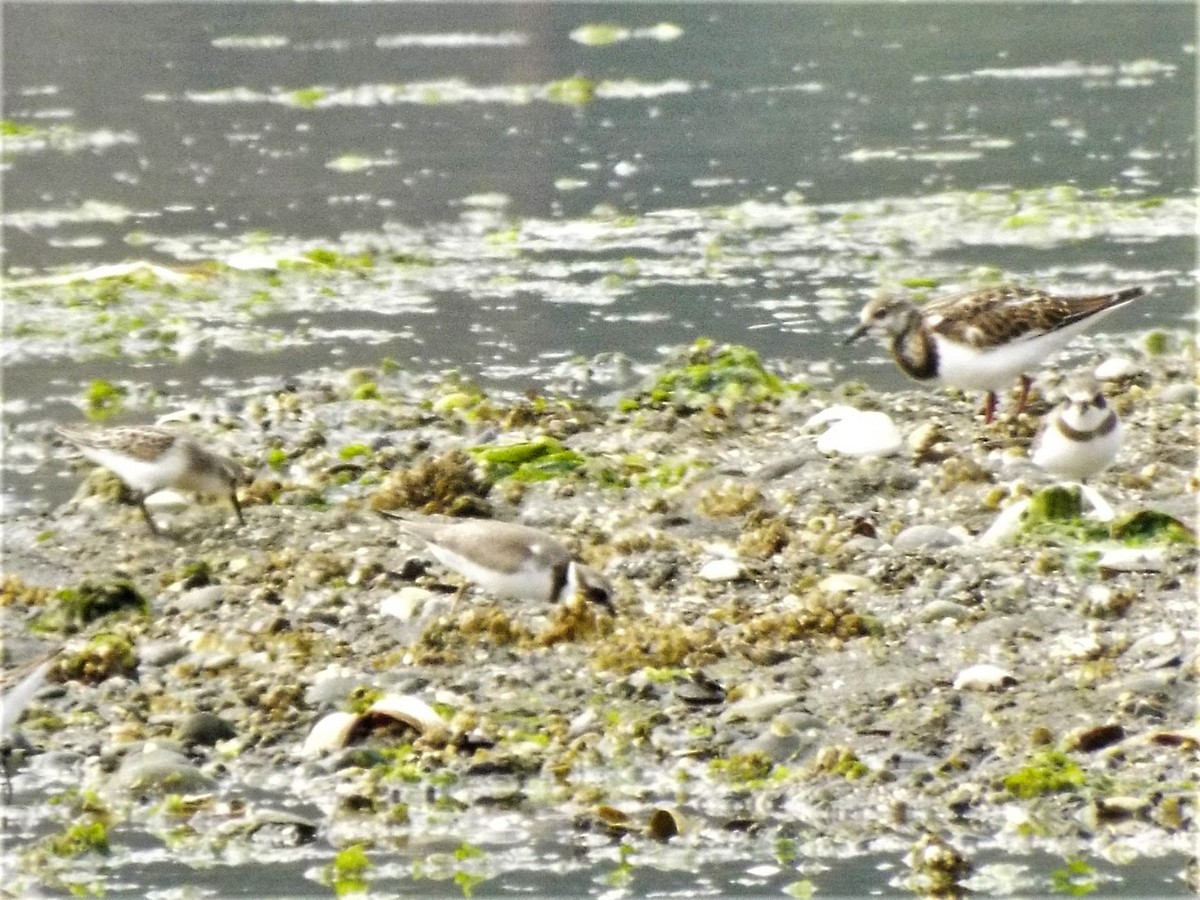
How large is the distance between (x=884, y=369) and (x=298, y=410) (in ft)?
10.8

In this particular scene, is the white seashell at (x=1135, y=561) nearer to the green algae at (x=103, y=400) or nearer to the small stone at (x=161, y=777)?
the small stone at (x=161, y=777)

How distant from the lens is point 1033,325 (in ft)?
34.2

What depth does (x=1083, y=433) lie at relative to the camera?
357 inches

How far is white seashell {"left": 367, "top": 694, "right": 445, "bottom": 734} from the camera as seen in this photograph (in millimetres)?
7324

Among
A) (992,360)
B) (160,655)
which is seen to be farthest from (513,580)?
(992,360)

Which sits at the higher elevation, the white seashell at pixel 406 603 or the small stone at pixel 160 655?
the white seashell at pixel 406 603

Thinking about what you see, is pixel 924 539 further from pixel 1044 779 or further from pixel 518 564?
pixel 1044 779

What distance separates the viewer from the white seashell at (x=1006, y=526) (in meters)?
8.67

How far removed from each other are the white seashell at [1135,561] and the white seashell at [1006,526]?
0.53 m

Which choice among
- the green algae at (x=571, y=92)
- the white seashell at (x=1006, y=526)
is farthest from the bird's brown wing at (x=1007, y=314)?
the green algae at (x=571, y=92)

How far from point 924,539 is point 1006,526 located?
13.3 inches

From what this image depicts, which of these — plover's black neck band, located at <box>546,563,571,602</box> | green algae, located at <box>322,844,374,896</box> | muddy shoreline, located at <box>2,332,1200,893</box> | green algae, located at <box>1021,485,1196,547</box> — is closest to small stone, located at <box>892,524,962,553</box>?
muddy shoreline, located at <box>2,332,1200,893</box>

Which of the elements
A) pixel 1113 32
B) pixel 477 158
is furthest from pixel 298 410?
pixel 1113 32

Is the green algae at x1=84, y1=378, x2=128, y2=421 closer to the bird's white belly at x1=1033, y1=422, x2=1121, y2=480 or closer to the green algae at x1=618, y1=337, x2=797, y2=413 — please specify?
the green algae at x1=618, y1=337, x2=797, y2=413
